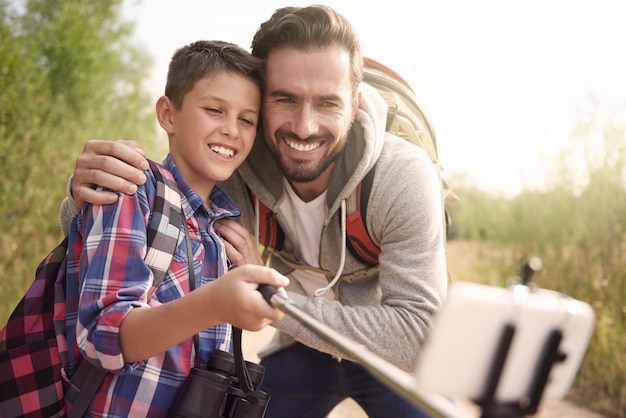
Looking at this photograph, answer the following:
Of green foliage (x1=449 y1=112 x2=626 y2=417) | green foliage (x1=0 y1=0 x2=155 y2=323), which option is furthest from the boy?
green foliage (x1=449 y1=112 x2=626 y2=417)

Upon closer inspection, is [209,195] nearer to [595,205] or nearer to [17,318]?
[17,318]

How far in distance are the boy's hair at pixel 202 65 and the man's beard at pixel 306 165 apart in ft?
1.45

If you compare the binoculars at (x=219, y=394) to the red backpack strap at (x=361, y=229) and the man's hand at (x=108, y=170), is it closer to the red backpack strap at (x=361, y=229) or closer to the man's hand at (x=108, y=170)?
the man's hand at (x=108, y=170)

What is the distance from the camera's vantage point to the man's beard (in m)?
2.81

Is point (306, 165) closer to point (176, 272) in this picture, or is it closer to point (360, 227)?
point (360, 227)

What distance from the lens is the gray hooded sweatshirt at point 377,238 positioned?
7.89ft

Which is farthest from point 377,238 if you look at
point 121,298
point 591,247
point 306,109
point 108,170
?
point 591,247

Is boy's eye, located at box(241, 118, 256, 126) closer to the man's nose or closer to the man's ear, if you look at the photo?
the man's nose

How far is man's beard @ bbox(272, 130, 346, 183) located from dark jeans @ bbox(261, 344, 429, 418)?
0.83m

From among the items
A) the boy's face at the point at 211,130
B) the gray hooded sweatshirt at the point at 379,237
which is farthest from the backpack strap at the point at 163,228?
the gray hooded sweatshirt at the point at 379,237

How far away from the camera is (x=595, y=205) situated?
233 inches

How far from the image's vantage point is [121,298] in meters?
1.62

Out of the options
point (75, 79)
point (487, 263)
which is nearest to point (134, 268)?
point (487, 263)

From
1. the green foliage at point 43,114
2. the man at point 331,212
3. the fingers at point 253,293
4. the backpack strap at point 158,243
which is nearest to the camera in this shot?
the fingers at point 253,293
